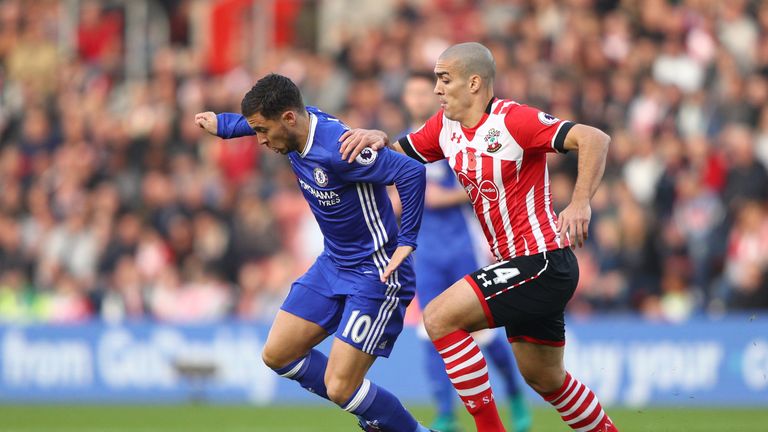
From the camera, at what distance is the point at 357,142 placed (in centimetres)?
792

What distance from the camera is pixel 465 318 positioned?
769 centimetres

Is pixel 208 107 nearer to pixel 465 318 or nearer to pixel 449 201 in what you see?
pixel 449 201

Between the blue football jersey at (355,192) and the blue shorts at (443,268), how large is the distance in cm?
267

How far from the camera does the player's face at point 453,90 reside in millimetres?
7855

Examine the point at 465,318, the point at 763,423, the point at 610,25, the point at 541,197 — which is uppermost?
the point at 610,25

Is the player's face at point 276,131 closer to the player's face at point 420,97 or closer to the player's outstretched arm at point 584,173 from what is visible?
the player's outstretched arm at point 584,173

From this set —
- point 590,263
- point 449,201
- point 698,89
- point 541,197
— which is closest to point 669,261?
point 590,263

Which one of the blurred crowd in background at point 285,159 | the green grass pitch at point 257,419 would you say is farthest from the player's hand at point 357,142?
the blurred crowd in background at point 285,159

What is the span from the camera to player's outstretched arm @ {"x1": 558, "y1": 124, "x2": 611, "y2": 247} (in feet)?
24.1

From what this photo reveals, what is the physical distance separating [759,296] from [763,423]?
368 cm

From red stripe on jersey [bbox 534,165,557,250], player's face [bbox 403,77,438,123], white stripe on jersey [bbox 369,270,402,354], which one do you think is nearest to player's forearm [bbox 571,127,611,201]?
red stripe on jersey [bbox 534,165,557,250]

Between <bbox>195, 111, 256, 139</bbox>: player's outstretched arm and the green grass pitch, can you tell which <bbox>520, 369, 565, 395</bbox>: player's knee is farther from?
the green grass pitch

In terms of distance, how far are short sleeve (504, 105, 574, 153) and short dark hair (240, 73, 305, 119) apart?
1346mm

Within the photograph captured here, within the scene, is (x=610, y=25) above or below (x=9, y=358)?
above
